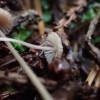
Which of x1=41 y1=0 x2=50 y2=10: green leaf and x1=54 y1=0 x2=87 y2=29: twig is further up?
x1=41 y1=0 x2=50 y2=10: green leaf

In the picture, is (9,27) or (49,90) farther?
(9,27)

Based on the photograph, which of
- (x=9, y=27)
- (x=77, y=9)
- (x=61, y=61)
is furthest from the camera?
(x=77, y=9)

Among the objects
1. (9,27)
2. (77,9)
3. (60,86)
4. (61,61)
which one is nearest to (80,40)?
(77,9)

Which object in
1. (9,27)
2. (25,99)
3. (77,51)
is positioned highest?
(9,27)

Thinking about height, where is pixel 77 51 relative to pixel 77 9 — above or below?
below

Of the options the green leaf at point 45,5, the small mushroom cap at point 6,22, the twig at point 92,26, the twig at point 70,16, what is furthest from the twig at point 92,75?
the green leaf at point 45,5

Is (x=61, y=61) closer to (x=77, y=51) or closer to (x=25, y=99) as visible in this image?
(x=25, y=99)

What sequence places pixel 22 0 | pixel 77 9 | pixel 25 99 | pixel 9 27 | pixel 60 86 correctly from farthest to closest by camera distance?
pixel 22 0, pixel 77 9, pixel 9 27, pixel 25 99, pixel 60 86

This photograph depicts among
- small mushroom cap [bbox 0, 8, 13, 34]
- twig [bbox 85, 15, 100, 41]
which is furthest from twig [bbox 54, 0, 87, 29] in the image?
small mushroom cap [bbox 0, 8, 13, 34]

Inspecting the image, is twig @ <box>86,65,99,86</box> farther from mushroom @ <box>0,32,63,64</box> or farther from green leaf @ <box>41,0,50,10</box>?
green leaf @ <box>41,0,50,10</box>
